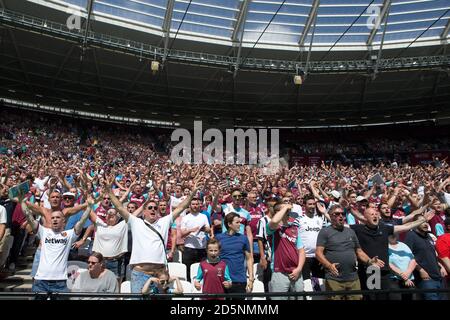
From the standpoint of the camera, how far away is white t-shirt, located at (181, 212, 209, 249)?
5543mm

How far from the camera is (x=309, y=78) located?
85.5ft

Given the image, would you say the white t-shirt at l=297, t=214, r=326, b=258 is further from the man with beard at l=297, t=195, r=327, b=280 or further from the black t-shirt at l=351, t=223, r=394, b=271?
the black t-shirt at l=351, t=223, r=394, b=271

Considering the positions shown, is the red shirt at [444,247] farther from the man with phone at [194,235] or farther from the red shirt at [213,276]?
the man with phone at [194,235]

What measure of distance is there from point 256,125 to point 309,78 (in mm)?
10127

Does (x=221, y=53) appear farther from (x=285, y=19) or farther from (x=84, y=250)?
(x=84, y=250)

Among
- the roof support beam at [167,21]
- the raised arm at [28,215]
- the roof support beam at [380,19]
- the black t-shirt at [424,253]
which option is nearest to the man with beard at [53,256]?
the raised arm at [28,215]

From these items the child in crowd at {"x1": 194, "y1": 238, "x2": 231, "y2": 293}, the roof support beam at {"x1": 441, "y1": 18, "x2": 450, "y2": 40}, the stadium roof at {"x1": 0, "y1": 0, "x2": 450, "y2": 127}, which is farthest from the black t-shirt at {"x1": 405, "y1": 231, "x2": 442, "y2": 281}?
the roof support beam at {"x1": 441, "y1": 18, "x2": 450, "y2": 40}

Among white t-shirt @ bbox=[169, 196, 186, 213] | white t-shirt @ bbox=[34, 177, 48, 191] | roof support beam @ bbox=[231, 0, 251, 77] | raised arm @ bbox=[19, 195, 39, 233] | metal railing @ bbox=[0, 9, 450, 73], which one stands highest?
roof support beam @ bbox=[231, 0, 251, 77]

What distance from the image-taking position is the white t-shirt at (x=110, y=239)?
16.0 ft

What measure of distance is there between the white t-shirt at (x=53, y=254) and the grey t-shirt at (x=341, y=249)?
10.8ft

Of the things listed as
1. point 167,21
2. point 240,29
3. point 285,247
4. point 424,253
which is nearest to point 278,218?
point 285,247

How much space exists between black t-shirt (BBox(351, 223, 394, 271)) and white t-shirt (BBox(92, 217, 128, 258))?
3396 millimetres
